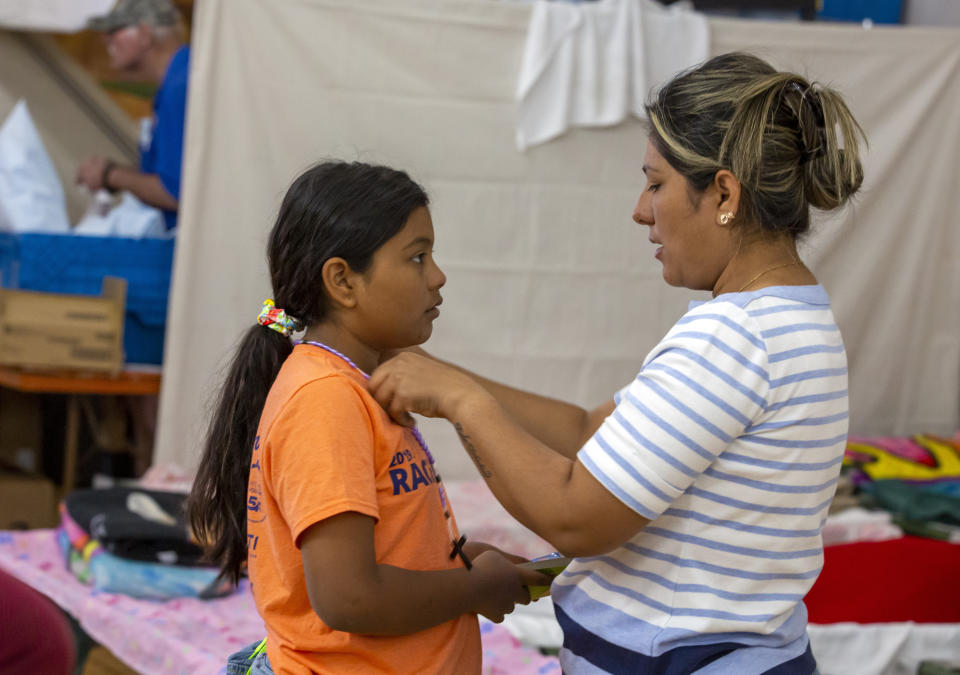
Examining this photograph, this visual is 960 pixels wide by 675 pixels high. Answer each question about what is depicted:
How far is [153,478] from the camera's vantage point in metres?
3.40

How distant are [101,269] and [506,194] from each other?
4.94 feet

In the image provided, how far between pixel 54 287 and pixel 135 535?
1.42 metres

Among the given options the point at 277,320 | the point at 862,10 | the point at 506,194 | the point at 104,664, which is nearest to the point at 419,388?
the point at 277,320

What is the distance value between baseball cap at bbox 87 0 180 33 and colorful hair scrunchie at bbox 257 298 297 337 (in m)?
2.92

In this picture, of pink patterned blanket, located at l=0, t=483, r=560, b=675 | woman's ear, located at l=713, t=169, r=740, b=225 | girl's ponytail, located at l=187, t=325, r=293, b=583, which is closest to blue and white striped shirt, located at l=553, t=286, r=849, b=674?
woman's ear, located at l=713, t=169, r=740, b=225

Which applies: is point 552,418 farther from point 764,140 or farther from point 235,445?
point 764,140

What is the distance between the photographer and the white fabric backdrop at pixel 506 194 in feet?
11.4

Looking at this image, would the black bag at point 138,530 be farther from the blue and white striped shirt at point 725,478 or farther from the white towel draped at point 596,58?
the white towel draped at point 596,58

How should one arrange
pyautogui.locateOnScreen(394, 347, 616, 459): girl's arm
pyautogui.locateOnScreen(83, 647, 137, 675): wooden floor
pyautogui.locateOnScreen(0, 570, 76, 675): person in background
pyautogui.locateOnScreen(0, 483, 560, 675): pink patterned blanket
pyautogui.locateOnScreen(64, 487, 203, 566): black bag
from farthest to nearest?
1. pyautogui.locateOnScreen(64, 487, 203, 566): black bag
2. pyautogui.locateOnScreen(83, 647, 137, 675): wooden floor
3. pyautogui.locateOnScreen(0, 483, 560, 675): pink patterned blanket
4. pyautogui.locateOnScreen(394, 347, 616, 459): girl's arm
5. pyautogui.locateOnScreen(0, 570, 76, 675): person in background

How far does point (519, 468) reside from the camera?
1.17 m

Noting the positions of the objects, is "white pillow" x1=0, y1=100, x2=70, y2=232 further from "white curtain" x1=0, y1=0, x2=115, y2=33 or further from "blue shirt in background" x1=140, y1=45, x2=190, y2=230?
"blue shirt in background" x1=140, y1=45, x2=190, y2=230

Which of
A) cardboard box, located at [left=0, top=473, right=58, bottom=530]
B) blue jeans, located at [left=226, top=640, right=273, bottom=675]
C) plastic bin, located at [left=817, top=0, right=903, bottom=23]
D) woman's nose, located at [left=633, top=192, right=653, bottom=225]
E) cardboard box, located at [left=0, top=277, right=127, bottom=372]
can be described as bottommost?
cardboard box, located at [left=0, top=473, right=58, bottom=530]

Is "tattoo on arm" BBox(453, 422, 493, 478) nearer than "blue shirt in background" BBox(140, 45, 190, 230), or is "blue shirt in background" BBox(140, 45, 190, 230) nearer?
"tattoo on arm" BBox(453, 422, 493, 478)

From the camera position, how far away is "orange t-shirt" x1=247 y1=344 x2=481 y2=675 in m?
1.15
